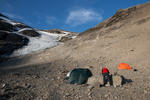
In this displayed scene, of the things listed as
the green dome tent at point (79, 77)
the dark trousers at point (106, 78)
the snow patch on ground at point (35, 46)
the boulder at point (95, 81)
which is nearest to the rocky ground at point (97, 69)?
the boulder at point (95, 81)

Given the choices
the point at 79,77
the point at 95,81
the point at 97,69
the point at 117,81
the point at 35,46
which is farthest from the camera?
the point at 35,46

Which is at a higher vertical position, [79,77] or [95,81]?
[79,77]

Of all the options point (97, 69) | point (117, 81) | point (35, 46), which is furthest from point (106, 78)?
point (35, 46)

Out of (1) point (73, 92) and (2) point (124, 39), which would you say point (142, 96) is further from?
(2) point (124, 39)

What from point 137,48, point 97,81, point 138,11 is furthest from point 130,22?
point 97,81

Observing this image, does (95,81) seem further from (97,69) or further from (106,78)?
(97,69)

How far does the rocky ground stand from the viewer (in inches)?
207

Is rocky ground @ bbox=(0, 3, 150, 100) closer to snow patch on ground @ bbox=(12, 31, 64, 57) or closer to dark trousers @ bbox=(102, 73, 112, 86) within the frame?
dark trousers @ bbox=(102, 73, 112, 86)

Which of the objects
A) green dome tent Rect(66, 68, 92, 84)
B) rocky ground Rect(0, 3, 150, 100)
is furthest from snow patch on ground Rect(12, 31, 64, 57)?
green dome tent Rect(66, 68, 92, 84)

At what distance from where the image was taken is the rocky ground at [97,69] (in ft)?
17.3

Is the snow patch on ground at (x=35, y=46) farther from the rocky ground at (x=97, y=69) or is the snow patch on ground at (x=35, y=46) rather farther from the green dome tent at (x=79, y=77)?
the green dome tent at (x=79, y=77)

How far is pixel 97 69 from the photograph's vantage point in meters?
10.6

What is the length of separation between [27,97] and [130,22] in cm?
2118

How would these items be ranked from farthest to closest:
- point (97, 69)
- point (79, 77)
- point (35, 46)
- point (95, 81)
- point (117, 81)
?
point (35, 46)
point (97, 69)
point (79, 77)
point (95, 81)
point (117, 81)
